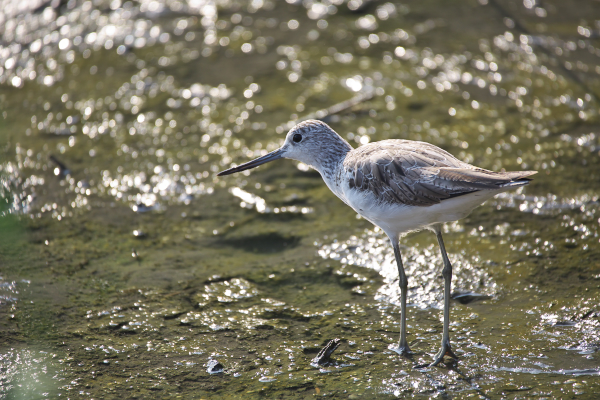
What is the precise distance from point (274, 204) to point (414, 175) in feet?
7.82

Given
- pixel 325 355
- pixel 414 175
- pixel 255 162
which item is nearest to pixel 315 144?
pixel 255 162

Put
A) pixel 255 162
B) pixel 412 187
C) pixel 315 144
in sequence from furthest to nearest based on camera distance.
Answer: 1. pixel 255 162
2. pixel 315 144
3. pixel 412 187

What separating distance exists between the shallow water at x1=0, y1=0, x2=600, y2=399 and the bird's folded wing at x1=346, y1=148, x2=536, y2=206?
114cm

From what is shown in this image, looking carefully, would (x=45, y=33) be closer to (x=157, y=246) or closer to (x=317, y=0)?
(x=317, y=0)

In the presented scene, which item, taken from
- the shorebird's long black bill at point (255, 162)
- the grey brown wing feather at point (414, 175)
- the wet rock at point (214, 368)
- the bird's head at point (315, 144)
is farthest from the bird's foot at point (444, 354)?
the shorebird's long black bill at point (255, 162)

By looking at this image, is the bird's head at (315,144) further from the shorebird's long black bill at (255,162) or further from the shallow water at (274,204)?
the shallow water at (274,204)

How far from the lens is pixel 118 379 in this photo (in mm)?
4168

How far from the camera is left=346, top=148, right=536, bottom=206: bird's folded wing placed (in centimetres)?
398

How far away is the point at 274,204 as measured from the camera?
638cm

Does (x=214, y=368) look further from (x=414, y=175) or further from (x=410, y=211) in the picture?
(x=414, y=175)

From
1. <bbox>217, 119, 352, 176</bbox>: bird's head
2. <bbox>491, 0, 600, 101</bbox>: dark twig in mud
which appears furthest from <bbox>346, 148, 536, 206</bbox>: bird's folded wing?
<bbox>491, 0, 600, 101</bbox>: dark twig in mud

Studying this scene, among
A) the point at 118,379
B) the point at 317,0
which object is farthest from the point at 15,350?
the point at 317,0

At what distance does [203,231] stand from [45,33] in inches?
229

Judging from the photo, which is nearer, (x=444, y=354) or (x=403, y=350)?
(x=444, y=354)
